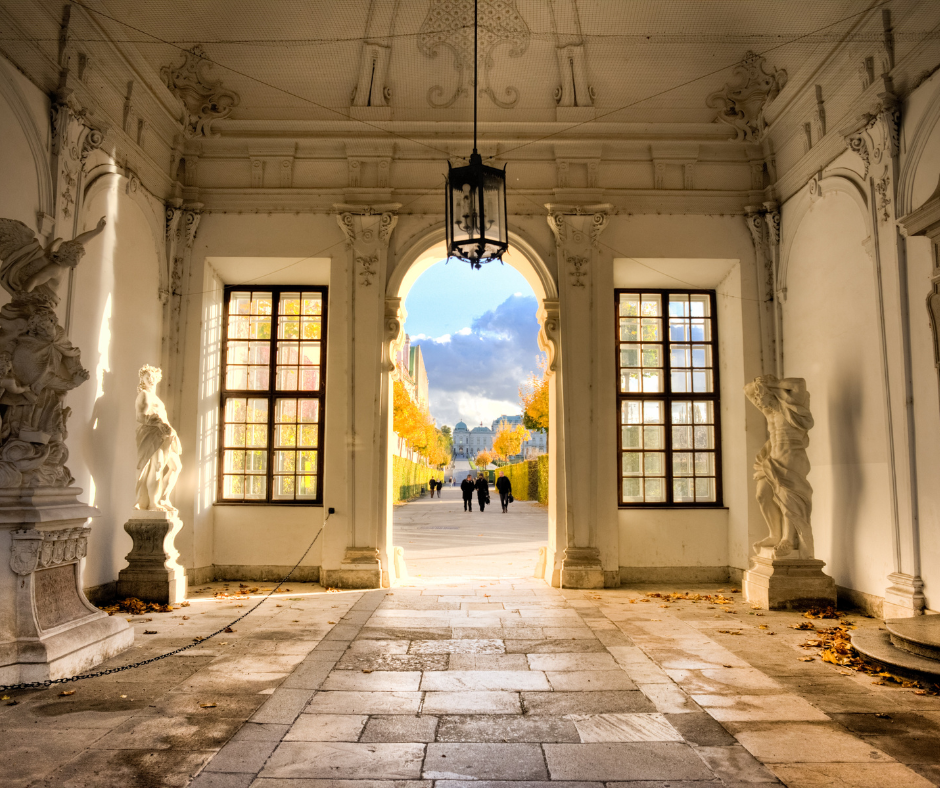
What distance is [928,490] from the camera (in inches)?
240

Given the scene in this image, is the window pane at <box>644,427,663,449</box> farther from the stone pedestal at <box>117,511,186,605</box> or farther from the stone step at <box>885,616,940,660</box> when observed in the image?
the stone pedestal at <box>117,511,186,605</box>

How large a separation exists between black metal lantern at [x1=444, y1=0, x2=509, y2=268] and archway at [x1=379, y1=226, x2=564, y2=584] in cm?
333

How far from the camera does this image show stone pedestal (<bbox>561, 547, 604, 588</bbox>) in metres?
8.41

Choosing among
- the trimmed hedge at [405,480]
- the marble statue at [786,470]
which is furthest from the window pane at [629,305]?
the trimmed hedge at [405,480]

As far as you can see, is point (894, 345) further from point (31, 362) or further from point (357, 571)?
point (31, 362)

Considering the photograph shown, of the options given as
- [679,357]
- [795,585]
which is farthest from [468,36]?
[795,585]

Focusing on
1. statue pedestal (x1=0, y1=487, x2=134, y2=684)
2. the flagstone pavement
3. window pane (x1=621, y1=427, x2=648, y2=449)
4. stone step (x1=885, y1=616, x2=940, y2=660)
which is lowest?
the flagstone pavement

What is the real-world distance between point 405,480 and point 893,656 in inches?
1141

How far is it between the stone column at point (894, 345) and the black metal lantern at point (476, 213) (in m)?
3.82

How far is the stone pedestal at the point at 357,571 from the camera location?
841 centimetres

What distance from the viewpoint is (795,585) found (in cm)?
715

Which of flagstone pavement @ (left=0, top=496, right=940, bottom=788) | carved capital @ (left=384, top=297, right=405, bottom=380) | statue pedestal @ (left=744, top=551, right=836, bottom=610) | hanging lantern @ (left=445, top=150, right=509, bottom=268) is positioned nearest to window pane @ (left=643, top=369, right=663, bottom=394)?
statue pedestal @ (left=744, top=551, right=836, bottom=610)

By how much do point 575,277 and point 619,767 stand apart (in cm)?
668

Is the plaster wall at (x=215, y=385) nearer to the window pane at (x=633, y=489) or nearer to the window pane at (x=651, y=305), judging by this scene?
the window pane at (x=633, y=489)
